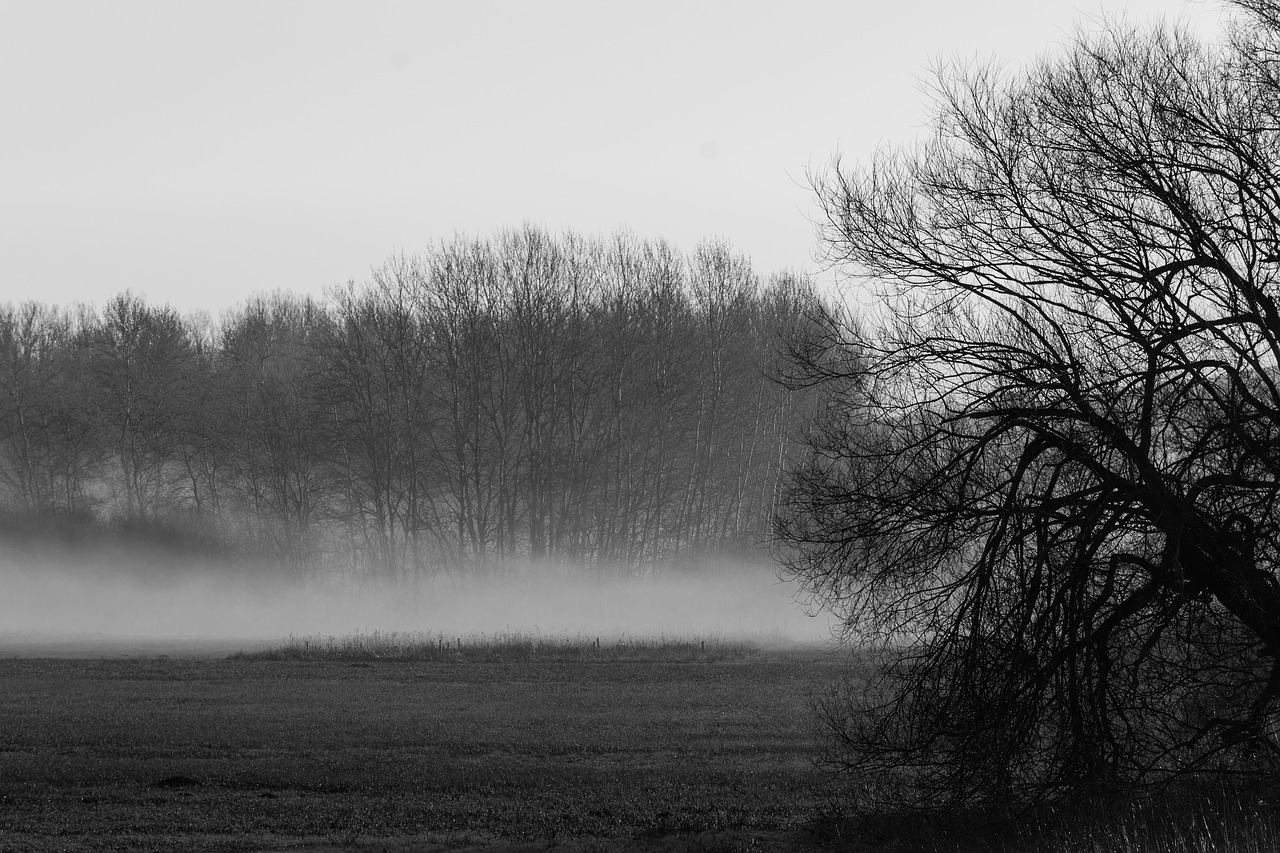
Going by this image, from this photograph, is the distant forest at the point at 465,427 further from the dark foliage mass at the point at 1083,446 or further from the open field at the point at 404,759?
the dark foliage mass at the point at 1083,446

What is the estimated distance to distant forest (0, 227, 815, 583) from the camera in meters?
56.6

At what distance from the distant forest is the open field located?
1069 inches

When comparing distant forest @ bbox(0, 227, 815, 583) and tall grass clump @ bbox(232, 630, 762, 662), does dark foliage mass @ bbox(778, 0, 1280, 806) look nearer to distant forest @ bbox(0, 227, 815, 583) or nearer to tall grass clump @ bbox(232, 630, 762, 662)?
tall grass clump @ bbox(232, 630, 762, 662)

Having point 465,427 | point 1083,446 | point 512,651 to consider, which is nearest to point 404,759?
point 1083,446

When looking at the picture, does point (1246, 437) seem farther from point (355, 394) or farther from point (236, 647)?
point (355, 394)

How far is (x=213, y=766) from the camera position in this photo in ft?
53.8

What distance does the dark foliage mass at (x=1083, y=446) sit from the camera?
34.4 feet

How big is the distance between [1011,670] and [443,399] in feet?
157

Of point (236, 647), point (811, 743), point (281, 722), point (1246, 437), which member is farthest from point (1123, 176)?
point (236, 647)

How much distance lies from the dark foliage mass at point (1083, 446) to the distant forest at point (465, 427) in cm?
4307

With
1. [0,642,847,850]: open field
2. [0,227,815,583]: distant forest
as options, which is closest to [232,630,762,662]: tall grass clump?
[0,642,847,850]: open field

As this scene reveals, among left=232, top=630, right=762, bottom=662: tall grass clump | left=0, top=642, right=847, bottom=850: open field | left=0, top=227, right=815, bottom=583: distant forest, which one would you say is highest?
left=0, top=227, right=815, bottom=583: distant forest

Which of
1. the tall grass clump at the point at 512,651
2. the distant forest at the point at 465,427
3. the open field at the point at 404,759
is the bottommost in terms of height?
the open field at the point at 404,759

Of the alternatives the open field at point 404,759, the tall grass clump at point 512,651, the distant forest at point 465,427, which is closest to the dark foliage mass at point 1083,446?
the open field at point 404,759
